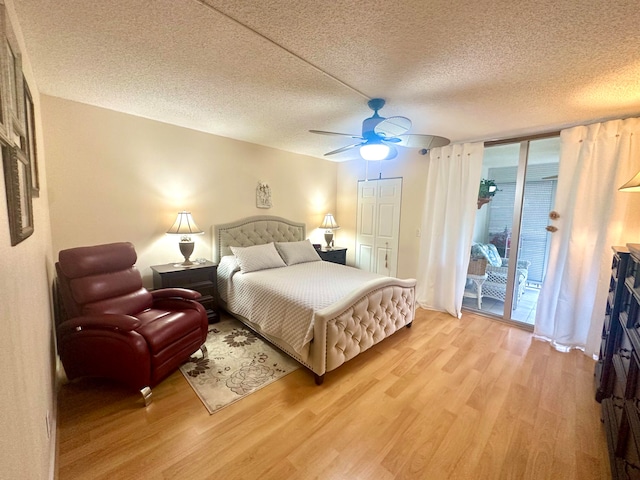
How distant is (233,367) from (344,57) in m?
2.58

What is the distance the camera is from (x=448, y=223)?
3549mm

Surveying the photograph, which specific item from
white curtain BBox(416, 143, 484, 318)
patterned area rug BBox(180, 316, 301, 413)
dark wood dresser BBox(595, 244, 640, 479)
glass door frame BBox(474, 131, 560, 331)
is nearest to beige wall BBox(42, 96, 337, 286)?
patterned area rug BBox(180, 316, 301, 413)

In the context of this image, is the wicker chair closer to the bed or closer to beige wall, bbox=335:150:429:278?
beige wall, bbox=335:150:429:278

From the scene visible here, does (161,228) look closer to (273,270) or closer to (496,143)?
(273,270)

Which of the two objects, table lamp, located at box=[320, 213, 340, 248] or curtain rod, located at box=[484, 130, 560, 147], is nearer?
curtain rod, located at box=[484, 130, 560, 147]

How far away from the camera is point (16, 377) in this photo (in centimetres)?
87

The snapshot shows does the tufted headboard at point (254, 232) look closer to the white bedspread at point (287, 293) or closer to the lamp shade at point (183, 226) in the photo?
the white bedspread at point (287, 293)

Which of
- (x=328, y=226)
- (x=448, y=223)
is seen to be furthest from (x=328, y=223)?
(x=448, y=223)

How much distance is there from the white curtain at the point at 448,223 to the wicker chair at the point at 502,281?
418 millimetres

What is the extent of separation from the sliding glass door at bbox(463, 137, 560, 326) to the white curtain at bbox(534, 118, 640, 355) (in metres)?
0.21

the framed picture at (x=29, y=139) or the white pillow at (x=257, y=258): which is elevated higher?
the framed picture at (x=29, y=139)

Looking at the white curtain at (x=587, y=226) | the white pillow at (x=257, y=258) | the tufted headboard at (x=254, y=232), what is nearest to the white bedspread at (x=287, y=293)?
the white pillow at (x=257, y=258)

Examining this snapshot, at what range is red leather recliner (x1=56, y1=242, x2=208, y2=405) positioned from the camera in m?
1.84

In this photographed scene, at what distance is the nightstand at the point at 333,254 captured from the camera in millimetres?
4492
